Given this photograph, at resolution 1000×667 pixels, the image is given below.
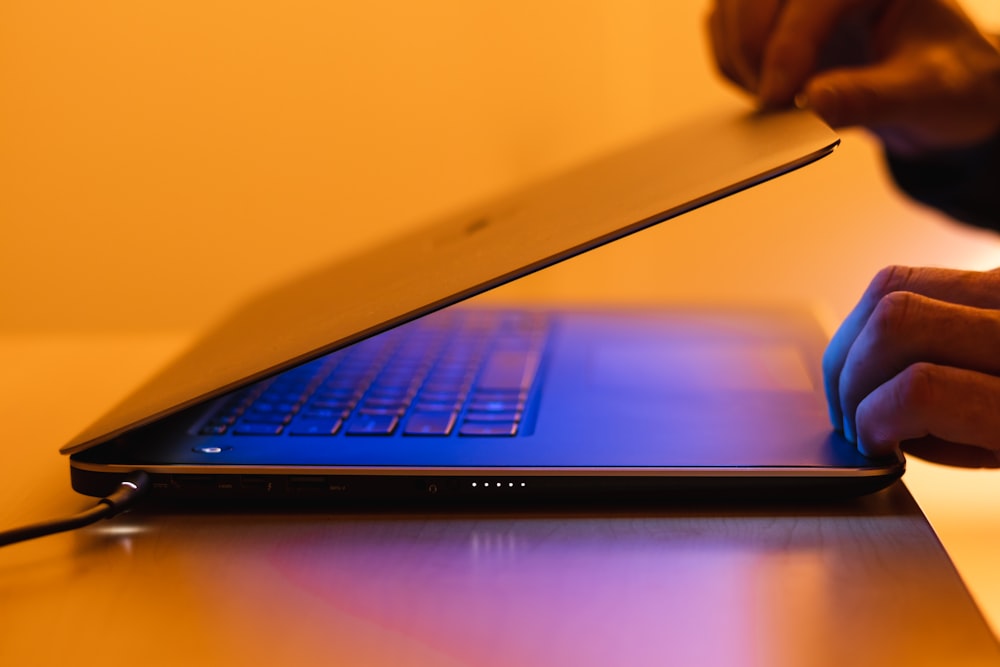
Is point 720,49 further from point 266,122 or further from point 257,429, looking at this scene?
point 266,122

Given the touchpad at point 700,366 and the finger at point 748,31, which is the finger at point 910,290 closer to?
the touchpad at point 700,366

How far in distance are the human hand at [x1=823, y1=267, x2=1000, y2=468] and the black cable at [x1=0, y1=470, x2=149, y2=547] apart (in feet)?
1.10

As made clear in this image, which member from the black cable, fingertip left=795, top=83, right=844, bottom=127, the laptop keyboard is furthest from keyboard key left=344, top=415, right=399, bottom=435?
fingertip left=795, top=83, right=844, bottom=127

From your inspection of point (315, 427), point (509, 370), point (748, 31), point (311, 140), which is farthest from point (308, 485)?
point (311, 140)

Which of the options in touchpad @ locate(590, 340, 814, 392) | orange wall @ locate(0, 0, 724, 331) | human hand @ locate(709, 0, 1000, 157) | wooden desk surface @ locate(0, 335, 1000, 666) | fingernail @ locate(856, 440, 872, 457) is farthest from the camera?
orange wall @ locate(0, 0, 724, 331)

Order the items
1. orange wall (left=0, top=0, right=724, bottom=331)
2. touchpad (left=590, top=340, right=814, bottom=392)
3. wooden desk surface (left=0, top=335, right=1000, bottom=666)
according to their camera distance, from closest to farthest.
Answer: wooden desk surface (left=0, top=335, right=1000, bottom=666) → touchpad (left=590, top=340, right=814, bottom=392) → orange wall (left=0, top=0, right=724, bottom=331)

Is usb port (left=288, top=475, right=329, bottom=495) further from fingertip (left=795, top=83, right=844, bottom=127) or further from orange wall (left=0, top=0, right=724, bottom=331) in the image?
orange wall (left=0, top=0, right=724, bottom=331)

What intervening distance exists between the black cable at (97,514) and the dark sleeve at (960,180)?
822 mm

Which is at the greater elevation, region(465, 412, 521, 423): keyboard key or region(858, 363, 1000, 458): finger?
region(858, 363, 1000, 458): finger

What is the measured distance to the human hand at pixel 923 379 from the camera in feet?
1.42

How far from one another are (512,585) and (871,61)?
66 centimetres

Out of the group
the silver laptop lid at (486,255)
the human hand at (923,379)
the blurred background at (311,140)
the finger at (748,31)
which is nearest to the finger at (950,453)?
the human hand at (923,379)

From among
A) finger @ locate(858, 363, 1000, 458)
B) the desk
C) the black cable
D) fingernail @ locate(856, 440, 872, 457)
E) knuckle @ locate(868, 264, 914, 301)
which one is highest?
knuckle @ locate(868, 264, 914, 301)

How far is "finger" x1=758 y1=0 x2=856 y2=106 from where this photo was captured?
2.42ft
